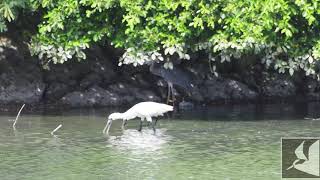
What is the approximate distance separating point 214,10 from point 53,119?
4671 millimetres

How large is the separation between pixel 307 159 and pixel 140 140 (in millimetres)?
3621

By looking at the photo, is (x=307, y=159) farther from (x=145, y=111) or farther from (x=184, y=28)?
(x=184, y=28)

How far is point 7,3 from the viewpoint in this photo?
1662cm

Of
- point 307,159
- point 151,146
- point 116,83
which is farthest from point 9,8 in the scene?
point 307,159

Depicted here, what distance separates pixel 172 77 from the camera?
67.4 feet

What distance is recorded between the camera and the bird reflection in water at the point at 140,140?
1377 centimetres

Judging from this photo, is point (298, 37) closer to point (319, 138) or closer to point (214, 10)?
point (214, 10)

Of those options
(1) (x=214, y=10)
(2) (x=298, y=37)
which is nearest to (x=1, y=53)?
(1) (x=214, y=10)

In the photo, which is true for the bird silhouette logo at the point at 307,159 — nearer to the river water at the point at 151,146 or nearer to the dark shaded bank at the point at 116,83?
the river water at the point at 151,146

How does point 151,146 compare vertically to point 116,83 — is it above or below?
below

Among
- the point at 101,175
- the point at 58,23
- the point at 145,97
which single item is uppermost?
the point at 58,23

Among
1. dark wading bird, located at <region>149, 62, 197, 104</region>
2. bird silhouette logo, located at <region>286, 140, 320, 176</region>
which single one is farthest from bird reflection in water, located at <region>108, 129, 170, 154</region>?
dark wading bird, located at <region>149, 62, 197, 104</region>

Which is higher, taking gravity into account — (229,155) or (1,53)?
(1,53)

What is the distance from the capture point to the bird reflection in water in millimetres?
13773
